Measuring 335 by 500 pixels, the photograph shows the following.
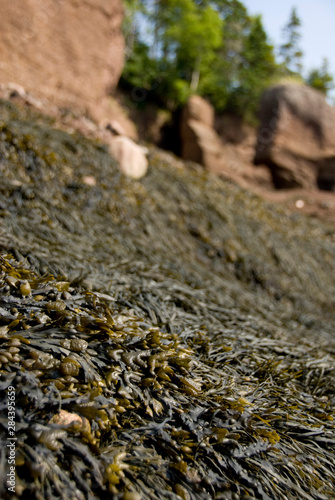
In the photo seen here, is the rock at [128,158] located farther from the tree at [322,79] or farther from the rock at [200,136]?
the tree at [322,79]

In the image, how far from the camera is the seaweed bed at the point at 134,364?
1.12m

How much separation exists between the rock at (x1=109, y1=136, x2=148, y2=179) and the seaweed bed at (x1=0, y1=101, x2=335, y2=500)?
864 millimetres

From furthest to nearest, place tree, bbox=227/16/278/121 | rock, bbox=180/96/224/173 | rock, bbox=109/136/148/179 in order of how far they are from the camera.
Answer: tree, bbox=227/16/278/121
rock, bbox=180/96/224/173
rock, bbox=109/136/148/179

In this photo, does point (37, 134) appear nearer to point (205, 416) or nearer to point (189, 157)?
point (205, 416)

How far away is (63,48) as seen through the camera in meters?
5.59

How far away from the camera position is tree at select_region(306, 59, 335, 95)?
502 inches

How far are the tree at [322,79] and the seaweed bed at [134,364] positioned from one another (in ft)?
41.1

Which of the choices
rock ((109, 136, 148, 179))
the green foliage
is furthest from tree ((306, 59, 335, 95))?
rock ((109, 136, 148, 179))

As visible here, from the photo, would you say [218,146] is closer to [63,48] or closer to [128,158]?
[63,48]

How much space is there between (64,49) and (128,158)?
286 centimetres

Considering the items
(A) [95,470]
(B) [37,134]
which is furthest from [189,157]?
(A) [95,470]

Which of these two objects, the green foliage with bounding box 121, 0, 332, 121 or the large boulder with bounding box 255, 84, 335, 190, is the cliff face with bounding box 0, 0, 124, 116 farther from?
the large boulder with bounding box 255, 84, 335, 190

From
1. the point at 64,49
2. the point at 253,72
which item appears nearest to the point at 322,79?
the point at 253,72

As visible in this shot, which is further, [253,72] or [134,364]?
[253,72]
